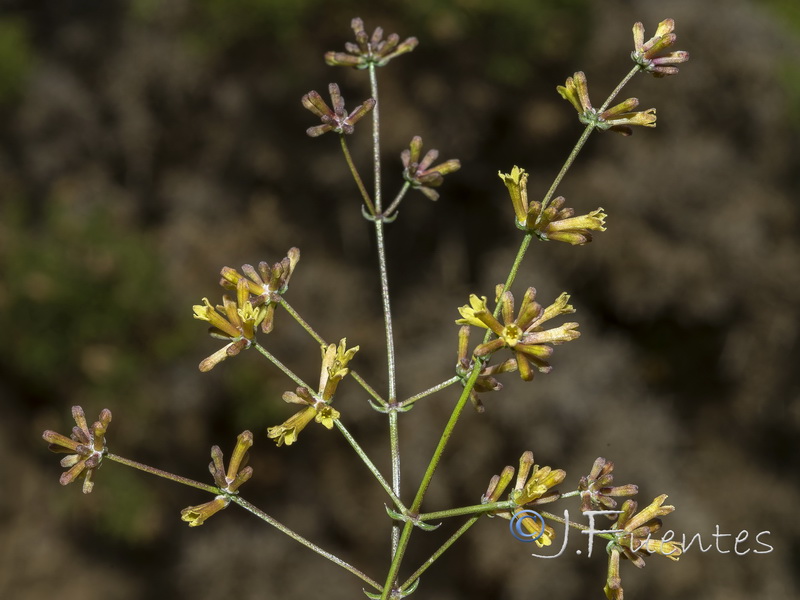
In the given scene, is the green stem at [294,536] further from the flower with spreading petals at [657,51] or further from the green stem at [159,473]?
the flower with spreading petals at [657,51]

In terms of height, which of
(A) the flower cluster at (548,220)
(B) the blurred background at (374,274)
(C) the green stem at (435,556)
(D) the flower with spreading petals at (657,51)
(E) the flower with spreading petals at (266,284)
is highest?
(D) the flower with spreading petals at (657,51)

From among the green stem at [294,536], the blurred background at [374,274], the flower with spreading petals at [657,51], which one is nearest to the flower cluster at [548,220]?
the flower with spreading petals at [657,51]

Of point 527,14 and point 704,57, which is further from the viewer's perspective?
point 704,57

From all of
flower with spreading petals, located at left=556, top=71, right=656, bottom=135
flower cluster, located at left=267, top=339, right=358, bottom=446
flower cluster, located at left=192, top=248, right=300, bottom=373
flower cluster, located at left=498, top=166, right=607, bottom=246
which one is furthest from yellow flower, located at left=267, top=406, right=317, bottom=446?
flower with spreading petals, located at left=556, top=71, right=656, bottom=135

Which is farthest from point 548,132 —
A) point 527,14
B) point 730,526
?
point 730,526

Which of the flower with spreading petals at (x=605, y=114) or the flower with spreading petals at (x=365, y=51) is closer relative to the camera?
the flower with spreading petals at (x=605, y=114)

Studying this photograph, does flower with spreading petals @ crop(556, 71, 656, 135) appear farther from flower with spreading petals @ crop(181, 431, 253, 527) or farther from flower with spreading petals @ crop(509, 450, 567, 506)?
flower with spreading petals @ crop(181, 431, 253, 527)

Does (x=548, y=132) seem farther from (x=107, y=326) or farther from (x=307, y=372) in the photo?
(x=107, y=326)
